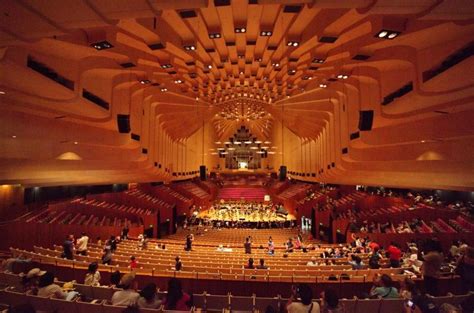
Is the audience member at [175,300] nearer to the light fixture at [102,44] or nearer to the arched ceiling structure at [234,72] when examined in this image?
the arched ceiling structure at [234,72]

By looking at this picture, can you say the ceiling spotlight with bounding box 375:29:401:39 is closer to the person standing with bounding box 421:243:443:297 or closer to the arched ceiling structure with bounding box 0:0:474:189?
the arched ceiling structure with bounding box 0:0:474:189

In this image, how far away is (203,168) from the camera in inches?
765

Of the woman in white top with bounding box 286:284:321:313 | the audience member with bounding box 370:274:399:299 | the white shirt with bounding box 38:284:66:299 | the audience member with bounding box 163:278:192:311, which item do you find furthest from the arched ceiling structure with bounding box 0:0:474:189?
the audience member with bounding box 370:274:399:299

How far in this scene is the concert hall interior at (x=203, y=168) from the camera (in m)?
4.10

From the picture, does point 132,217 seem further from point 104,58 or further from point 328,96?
point 328,96

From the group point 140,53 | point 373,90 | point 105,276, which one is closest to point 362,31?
point 373,90

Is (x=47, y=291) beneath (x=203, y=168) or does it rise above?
beneath

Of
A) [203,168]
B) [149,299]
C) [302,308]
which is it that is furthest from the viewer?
[203,168]

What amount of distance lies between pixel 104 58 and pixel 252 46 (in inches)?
200

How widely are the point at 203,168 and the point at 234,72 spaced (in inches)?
330

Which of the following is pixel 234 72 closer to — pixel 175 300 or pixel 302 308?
pixel 175 300

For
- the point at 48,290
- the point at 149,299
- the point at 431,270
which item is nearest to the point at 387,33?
the point at 431,270

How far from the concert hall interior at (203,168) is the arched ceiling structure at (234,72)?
0.17 ft

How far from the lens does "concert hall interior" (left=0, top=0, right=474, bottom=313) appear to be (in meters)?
4.10
